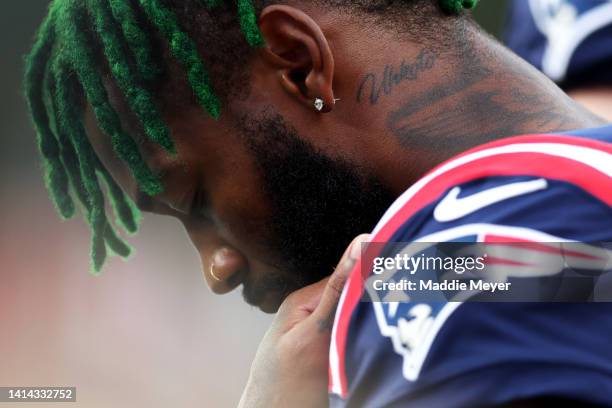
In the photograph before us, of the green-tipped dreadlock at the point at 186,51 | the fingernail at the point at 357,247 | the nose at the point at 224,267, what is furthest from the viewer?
the nose at the point at 224,267

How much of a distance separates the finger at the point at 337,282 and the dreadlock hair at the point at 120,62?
0.40 meters

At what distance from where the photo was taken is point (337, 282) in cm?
122

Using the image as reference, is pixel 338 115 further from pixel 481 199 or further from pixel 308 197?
pixel 481 199

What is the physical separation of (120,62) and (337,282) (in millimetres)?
565

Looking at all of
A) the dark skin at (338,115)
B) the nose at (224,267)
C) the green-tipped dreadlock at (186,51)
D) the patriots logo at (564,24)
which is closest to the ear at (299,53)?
the dark skin at (338,115)

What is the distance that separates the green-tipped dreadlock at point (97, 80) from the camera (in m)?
1.48

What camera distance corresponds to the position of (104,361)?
5.13 meters

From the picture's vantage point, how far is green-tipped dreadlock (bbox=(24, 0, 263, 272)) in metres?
1.48

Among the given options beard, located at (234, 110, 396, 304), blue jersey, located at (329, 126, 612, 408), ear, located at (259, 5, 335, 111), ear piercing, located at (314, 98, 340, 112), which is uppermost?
ear, located at (259, 5, 335, 111)

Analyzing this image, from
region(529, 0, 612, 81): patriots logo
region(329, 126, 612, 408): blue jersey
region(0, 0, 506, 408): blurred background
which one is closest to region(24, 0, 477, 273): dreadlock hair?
region(529, 0, 612, 81): patriots logo

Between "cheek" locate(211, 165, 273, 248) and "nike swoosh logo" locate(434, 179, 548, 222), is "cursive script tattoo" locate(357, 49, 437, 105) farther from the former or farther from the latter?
"nike swoosh logo" locate(434, 179, 548, 222)

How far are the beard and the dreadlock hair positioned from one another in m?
0.11

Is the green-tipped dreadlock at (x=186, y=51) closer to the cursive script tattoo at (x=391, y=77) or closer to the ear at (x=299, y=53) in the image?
the ear at (x=299, y=53)

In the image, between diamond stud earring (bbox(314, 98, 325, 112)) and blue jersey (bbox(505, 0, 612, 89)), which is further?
blue jersey (bbox(505, 0, 612, 89))
